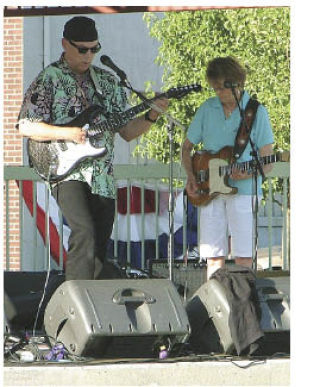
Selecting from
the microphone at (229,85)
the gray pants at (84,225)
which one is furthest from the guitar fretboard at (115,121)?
the microphone at (229,85)

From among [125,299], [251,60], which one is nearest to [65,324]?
[125,299]

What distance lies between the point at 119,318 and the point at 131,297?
13cm

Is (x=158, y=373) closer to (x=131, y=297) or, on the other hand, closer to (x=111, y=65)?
(x=131, y=297)

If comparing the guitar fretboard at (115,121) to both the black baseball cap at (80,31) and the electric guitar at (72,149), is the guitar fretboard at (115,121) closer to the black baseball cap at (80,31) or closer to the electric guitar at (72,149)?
the electric guitar at (72,149)

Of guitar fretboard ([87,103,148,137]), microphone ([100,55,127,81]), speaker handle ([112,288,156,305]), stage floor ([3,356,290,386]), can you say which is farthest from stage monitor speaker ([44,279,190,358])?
microphone ([100,55,127,81])

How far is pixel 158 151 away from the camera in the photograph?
1205 cm

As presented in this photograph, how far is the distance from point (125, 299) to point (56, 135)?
3.62ft

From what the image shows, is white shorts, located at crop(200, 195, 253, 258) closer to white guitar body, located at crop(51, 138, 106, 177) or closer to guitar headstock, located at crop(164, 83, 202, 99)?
guitar headstock, located at crop(164, 83, 202, 99)

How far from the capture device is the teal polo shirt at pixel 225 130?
22.6 feet

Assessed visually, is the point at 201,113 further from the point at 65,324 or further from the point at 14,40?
the point at 14,40

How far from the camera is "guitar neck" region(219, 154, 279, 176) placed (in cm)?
677

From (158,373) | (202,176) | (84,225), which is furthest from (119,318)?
(202,176)

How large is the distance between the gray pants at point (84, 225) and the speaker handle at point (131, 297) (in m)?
0.54

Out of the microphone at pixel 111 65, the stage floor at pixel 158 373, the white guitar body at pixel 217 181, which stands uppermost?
the microphone at pixel 111 65
